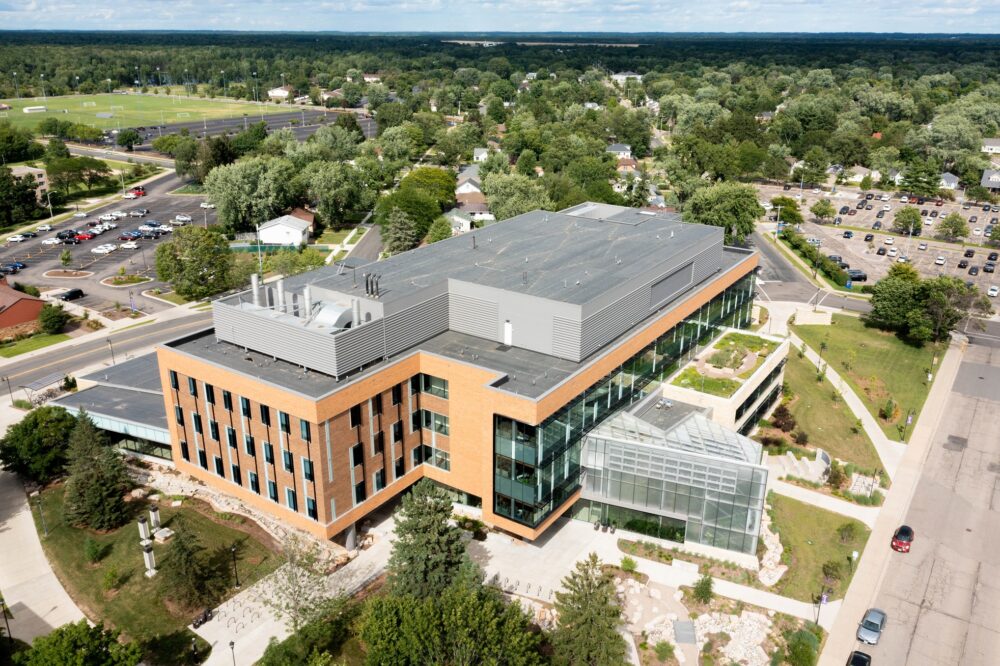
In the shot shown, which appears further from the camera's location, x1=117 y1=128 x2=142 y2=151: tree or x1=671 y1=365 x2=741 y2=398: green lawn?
x1=117 y1=128 x2=142 y2=151: tree

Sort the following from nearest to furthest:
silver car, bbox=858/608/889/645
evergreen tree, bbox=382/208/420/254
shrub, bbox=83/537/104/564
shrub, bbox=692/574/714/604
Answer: silver car, bbox=858/608/889/645
shrub, bbox=692/574/714/604
shrub, bbox=83/537/104/564
evergreen tree, bbox=382/208/420/254

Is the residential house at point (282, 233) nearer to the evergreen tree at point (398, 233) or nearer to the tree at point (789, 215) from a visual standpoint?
the evergreen tree at point (398, 233)

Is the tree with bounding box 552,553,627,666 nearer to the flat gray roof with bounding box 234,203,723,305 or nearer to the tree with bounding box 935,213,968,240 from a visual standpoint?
the flat gray roof with bounding box 234,203,723,305

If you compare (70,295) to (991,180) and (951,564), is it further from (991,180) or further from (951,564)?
(991,180)

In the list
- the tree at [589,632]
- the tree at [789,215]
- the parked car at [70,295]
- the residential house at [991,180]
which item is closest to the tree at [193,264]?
the parked car at [70,295]

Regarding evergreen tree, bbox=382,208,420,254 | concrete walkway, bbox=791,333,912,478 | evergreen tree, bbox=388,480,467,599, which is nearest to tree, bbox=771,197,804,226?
concrete walkway, bbox=791,333,912,478

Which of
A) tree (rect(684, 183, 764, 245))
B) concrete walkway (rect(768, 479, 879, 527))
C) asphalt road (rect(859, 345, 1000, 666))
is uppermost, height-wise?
tree (rect(684, 183, 764, 245))

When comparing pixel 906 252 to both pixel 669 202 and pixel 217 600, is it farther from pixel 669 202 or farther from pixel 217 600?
pixel 217 600
